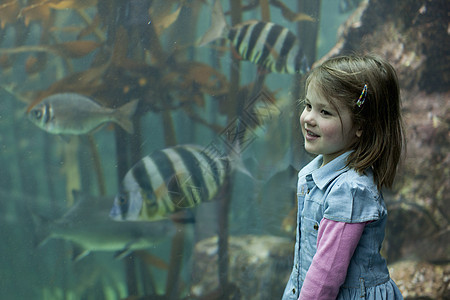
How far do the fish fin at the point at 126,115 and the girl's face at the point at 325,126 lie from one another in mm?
1341

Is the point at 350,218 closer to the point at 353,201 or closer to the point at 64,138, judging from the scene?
the point at 353,201

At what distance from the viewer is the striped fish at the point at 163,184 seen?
2.30 metres

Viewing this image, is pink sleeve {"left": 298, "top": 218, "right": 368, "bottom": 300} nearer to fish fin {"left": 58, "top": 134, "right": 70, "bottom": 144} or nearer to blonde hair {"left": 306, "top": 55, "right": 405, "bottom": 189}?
blonde hair {"left": 306, "top": 55, "right": 405, "bottom": 189}

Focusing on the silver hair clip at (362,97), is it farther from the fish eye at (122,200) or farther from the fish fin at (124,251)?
the fish fin at (124,251)

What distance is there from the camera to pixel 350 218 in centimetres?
115

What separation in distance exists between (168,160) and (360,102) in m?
1.35

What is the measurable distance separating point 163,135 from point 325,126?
4.57 ft

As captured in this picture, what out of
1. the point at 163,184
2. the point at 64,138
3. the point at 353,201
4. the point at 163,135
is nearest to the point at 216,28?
the point at 163,135

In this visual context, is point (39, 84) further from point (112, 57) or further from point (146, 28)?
point (146, 28)

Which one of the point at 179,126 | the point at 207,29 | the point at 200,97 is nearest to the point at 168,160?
the point at 179,126

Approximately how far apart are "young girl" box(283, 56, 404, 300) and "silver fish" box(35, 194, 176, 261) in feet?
4.67

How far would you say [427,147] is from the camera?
302 cm

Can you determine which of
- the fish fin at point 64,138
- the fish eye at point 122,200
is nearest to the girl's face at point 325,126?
the fish eye at point 122,200

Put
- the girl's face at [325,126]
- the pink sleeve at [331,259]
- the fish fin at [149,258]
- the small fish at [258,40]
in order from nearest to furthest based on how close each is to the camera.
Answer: the pink sleeve at [331,259], the girl's face at [325,126], the small fish at [258,40], the fish fin at [149,258]
